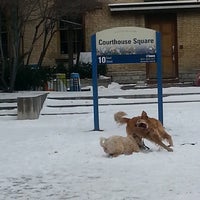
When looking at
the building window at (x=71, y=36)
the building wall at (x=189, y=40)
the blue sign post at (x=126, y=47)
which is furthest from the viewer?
the building wall at (x=189, y=40)

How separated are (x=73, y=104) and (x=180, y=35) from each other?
7.27 m

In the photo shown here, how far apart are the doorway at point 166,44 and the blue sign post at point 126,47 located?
9.96 meters

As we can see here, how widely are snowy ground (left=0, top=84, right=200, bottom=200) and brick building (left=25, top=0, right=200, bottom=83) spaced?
7.79 metres

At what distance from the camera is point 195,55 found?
69.0 ft

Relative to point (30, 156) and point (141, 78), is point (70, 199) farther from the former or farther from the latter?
point (141, 78)

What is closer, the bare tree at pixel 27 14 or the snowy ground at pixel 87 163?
the snowy ground at pixel 87 163

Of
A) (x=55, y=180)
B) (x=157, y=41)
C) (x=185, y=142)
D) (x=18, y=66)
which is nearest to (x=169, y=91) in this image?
(x=18, y=66)

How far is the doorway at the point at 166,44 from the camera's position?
21219 millimetres

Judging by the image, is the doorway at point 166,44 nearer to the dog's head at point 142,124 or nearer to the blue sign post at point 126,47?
the blue sign post at point 126,47

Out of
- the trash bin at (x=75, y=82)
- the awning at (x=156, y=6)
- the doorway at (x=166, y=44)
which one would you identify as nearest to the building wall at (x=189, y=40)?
the doorway at (x=166, y=44)

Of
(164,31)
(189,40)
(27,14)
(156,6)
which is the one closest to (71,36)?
(156,6)

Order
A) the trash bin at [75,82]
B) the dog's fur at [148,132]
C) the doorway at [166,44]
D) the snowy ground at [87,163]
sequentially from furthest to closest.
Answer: the doorway at [166,44]
the trash bin at [75,82]
the dog's fur at [148,132]
the snowy ground at [87,163]

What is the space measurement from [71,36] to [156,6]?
10.6 ft

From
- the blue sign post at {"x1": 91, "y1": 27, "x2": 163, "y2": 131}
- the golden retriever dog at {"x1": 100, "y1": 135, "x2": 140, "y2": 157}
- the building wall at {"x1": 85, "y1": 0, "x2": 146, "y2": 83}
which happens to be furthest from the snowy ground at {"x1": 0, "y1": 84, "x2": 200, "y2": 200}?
the building wall at {"x1": 85, "y1": 0, "x2": 146, "y2": 83}
